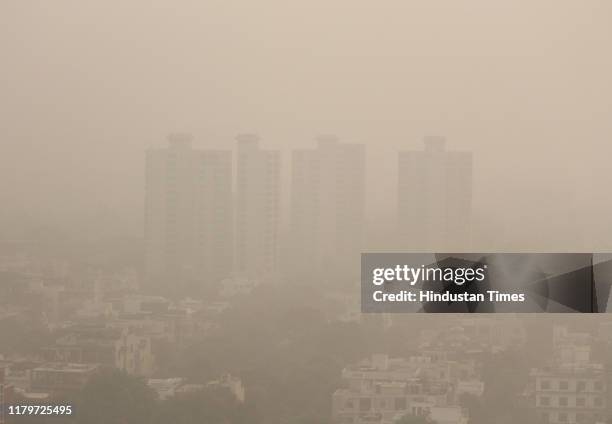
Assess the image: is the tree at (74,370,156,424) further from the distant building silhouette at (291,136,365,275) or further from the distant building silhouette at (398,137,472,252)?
the distant building silhouette at (398,137,472,252)

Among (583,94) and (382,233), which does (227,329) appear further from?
(583,94)

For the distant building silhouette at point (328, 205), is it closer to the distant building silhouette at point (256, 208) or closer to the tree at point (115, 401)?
the distant building silhouette at point (256, 208)

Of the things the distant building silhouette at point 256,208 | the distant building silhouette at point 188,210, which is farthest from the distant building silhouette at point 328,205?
the distant building silhouette at point 188,210

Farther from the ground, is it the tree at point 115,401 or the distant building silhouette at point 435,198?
the distant building silhouette at point 435,198

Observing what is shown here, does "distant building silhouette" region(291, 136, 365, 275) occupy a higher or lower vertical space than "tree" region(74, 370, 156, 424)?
higher

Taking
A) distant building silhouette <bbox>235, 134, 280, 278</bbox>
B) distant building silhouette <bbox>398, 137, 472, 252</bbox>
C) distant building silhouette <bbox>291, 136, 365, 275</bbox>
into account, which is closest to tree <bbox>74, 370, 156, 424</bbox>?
distant building silhouette <bbox>235, 134, 280, 278</bbox>
